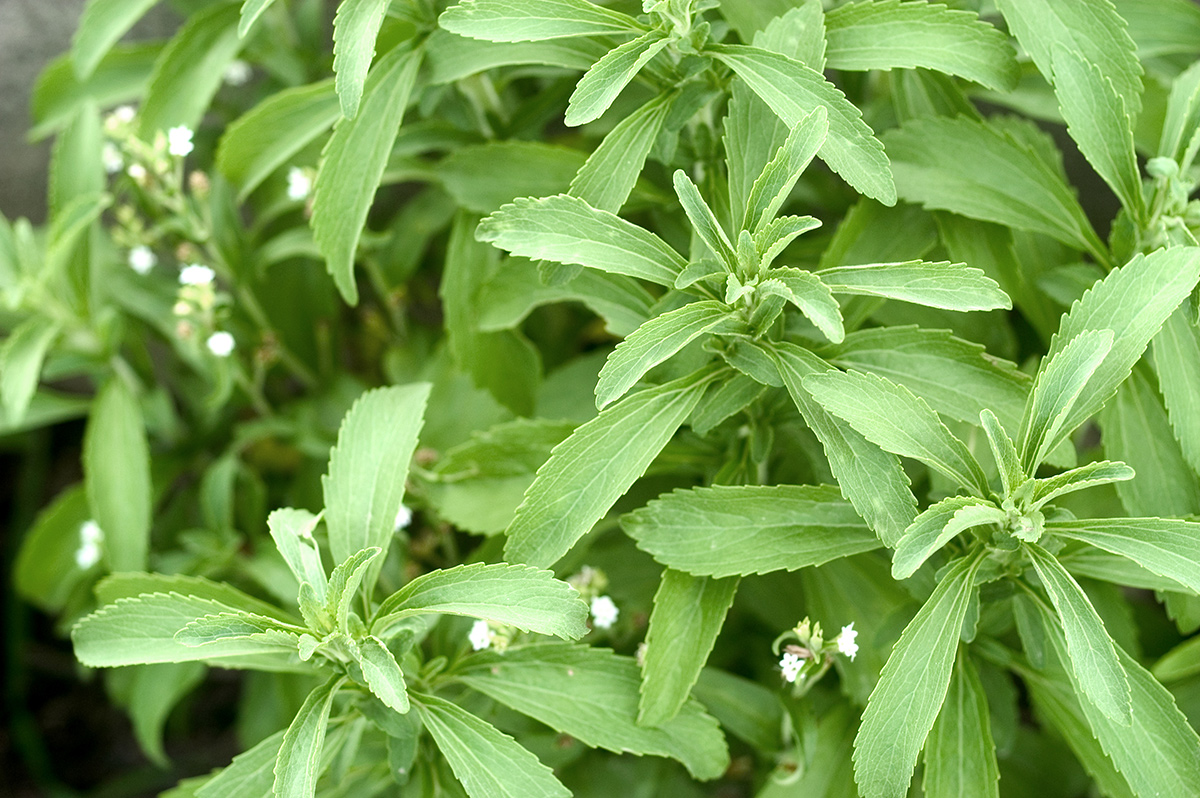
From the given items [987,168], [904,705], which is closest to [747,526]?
[904,705]

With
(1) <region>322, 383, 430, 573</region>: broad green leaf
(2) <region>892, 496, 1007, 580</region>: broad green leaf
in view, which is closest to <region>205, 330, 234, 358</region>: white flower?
(1) <region>322, 383, 430, 573</region>: broad green leaf

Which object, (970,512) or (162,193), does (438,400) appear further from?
(970,512)

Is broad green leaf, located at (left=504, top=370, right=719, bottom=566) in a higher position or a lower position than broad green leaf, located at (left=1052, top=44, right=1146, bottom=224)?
lower

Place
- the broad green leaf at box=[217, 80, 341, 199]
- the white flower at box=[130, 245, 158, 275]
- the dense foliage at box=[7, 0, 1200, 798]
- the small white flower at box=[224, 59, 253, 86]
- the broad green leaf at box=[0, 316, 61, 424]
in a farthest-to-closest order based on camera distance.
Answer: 1. the small white flower at box=[224, 59, 253, 86]
2. the white flower at box=[130, 245, 158, 275]
3. the broad green leaf at box=[0, 316, 61, 424]
4. the broad green leaf at box=[217, 80, 341, 199]
5. the dense foliage at box=[7, 0, 1200, 798]

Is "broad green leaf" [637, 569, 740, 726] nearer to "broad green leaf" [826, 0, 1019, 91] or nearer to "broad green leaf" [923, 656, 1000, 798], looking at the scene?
"broad green leaf" [923, 656, 1000, 798]

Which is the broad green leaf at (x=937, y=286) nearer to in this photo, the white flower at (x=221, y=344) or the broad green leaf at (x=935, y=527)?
the broad green leaf at (x=935, y=527)

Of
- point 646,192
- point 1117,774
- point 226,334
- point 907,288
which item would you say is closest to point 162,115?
point 226,334
